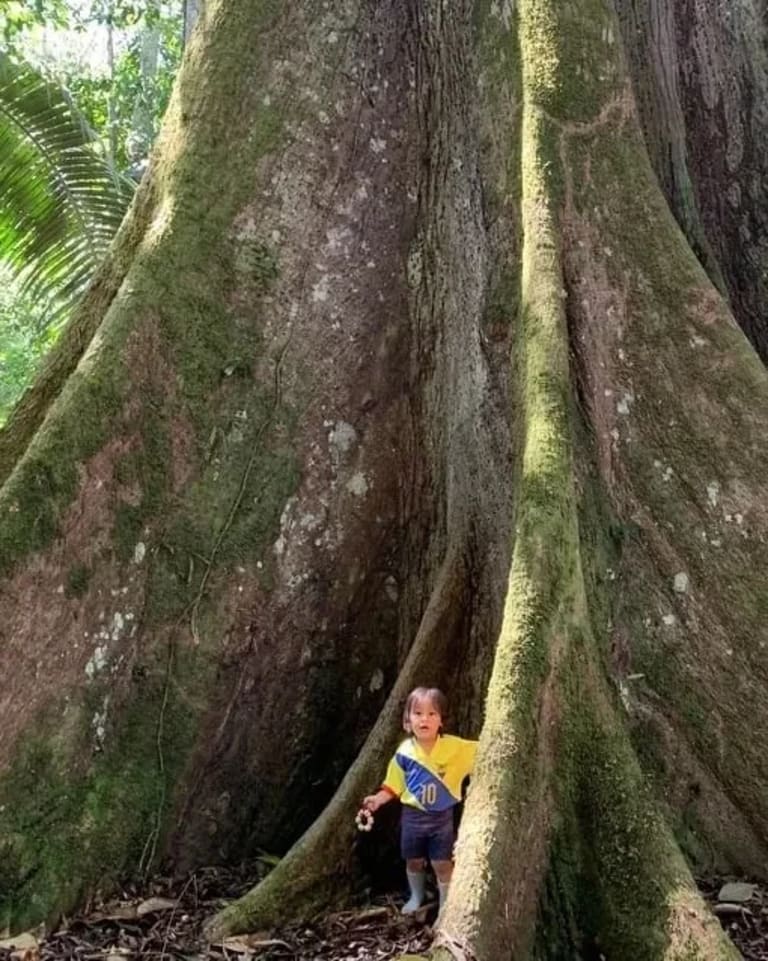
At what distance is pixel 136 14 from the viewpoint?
1420 cm

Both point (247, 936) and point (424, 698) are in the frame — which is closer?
point (247, 936)

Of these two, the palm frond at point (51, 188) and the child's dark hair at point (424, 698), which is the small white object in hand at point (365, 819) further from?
the palm frond at point (51, 188)

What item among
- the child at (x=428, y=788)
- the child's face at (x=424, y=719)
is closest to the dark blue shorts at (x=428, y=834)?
the child at (x=428, y=788)

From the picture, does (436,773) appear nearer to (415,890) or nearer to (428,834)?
(428,834)

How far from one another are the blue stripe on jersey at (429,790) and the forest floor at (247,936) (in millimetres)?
339

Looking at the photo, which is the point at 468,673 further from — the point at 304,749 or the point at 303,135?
the point at 303,135

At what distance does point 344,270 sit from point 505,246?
659 mm

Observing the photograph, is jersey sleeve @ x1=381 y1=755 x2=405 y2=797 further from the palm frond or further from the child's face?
the palm frond

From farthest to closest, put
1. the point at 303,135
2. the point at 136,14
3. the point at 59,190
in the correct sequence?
the point at 136,14 → the point at 59,190 → the point at 303,135

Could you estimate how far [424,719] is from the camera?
3656mm

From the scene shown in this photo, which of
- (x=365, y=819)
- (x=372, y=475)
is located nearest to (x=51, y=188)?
(x=372, y=475)

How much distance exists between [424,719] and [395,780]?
229 millimetres

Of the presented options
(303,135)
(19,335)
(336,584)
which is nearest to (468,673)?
(336,584)

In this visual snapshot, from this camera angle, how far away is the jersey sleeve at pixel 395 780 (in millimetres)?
3705
